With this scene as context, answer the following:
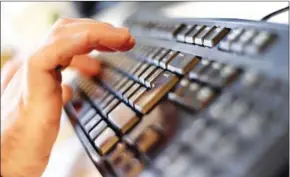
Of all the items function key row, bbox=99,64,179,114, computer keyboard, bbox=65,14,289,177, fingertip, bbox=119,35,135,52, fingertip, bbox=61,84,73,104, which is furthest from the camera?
fingertip, bbox=61,84,73,104

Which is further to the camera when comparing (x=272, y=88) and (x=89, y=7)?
(x=89, y=7)

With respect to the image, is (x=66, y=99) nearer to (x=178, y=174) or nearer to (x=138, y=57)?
(x=138, y=57)

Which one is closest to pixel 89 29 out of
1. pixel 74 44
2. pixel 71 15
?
pixel 74 44

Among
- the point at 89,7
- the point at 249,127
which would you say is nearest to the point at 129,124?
the point at 249,127

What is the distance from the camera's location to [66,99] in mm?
524

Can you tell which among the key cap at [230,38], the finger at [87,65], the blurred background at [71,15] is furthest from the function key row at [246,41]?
the finger at [87,65]

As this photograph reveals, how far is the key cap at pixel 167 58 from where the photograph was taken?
32 centimetres

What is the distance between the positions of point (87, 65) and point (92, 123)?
0.19 m

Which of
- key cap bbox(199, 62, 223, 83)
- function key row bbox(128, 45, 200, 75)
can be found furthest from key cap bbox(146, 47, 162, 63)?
key cap bbox(199, 62, 223, 83)

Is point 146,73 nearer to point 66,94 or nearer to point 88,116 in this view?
point 88,116

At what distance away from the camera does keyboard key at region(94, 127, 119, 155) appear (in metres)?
0.33

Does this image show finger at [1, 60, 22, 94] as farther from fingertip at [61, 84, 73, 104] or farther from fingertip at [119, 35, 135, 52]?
fingertip at [119, 35, 135, 52]

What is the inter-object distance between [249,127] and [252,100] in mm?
17

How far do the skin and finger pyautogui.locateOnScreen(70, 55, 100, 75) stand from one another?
0.44ft
